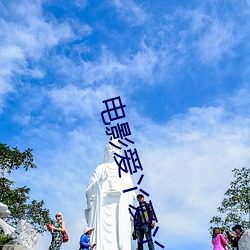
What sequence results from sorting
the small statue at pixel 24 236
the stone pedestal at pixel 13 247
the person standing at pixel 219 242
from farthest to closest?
the small statue at pixel 24 236 < the stone pedestal at pixel 13 247 < the person standing at pixel 219 242

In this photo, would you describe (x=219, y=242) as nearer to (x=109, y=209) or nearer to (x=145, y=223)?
(x=145, y=223)

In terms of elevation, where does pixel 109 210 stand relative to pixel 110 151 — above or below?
below

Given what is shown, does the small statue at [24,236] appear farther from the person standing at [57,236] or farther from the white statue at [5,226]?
the person standing at [57,236]

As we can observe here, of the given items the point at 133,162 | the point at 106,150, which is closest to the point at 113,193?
the point at 106,150

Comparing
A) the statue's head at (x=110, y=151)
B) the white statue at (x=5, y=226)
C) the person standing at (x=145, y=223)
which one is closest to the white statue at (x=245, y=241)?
the person standing at (x=145, y=223)

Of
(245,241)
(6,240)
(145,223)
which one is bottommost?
(245,241)

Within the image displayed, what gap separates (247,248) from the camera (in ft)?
28.5

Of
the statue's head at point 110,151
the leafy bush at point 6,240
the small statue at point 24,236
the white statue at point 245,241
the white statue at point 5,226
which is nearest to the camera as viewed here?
the white statue at point 245,241

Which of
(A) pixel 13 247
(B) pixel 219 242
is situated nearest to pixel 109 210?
(A) pixel 13 247

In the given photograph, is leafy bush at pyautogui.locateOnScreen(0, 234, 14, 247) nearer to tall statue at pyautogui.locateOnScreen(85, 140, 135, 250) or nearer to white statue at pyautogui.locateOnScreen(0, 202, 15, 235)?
white statue at pyautogui.locateOnScreen(0, 202, 15, 235)

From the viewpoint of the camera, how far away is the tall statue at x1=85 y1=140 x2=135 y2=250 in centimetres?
1455

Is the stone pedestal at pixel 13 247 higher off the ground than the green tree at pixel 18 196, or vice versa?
the green tree at pixel 18 196

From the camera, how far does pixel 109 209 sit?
49.3ft

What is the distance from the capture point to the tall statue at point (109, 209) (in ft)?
47.7
